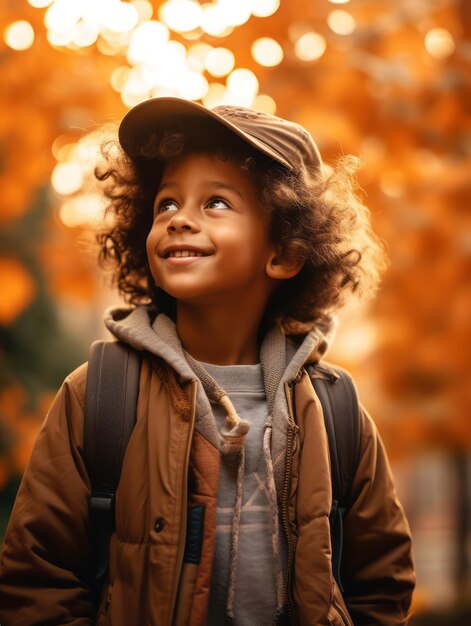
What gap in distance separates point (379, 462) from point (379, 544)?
249mm

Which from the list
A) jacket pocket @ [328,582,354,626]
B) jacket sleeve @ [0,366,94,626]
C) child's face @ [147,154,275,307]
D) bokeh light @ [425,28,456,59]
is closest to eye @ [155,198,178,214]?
child's face @ [147,154,275,307]

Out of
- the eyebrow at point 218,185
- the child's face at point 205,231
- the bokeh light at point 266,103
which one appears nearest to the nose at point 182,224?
the child's face at point 205,231

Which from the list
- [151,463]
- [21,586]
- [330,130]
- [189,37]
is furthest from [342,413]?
[189,37]

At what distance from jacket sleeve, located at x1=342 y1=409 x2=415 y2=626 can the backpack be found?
0.04 meters

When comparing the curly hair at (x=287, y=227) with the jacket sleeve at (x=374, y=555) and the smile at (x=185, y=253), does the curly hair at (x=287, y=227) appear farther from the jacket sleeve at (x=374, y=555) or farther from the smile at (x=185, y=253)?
the jacket sleeve at (x=374, y=555)

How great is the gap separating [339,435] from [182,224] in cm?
79

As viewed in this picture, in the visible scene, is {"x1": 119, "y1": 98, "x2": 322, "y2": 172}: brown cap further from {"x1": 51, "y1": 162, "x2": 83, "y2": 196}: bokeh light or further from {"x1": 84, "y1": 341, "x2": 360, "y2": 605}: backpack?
{"x1": 51, "y1": 162, "x2": 83, "y2": 196}: bokeh light

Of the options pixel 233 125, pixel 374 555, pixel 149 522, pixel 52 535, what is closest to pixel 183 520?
pixel 149 522

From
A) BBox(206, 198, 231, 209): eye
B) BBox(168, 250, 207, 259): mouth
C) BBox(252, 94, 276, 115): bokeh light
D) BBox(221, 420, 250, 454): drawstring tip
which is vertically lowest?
BBox(221, 420, 250, 454): drawstring tip

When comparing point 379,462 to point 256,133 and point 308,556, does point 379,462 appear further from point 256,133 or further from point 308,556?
point 256,133

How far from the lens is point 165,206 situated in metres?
2.13

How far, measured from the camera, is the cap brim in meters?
1.99

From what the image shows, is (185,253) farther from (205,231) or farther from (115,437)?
(115,437)

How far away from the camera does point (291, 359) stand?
85.7 inches
